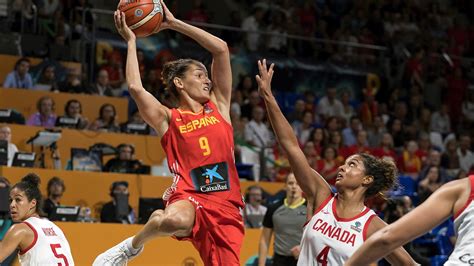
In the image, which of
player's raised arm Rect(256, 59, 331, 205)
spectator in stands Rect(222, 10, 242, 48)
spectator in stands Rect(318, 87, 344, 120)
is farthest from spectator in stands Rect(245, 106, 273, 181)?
player's raised arm Rect(256, 59, 331, 205)

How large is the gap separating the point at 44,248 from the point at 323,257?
7.43ft

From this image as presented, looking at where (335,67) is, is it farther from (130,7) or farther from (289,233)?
(130,7)

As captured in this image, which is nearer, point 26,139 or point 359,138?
point 26,139

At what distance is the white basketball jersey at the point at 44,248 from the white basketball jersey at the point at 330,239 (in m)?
2.10

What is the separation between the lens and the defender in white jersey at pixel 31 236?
626 centimetres

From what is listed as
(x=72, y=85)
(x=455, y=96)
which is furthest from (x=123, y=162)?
(x=455, y=96)

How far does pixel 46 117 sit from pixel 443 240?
5.37 metres

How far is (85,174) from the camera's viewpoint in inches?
436

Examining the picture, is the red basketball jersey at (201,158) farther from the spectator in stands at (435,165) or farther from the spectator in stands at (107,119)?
the spectator in stands at (435,165)

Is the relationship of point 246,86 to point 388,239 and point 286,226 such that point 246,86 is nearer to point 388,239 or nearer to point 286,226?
point 286,226

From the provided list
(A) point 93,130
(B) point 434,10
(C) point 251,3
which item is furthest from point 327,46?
(A) point 93,130

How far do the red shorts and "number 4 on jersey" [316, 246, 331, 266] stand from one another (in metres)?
0.88

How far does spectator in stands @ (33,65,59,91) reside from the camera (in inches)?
502

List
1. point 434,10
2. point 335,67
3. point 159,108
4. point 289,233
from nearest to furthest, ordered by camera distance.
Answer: point 159,108 → point 289,233 → point 335,67 → point 434,10
